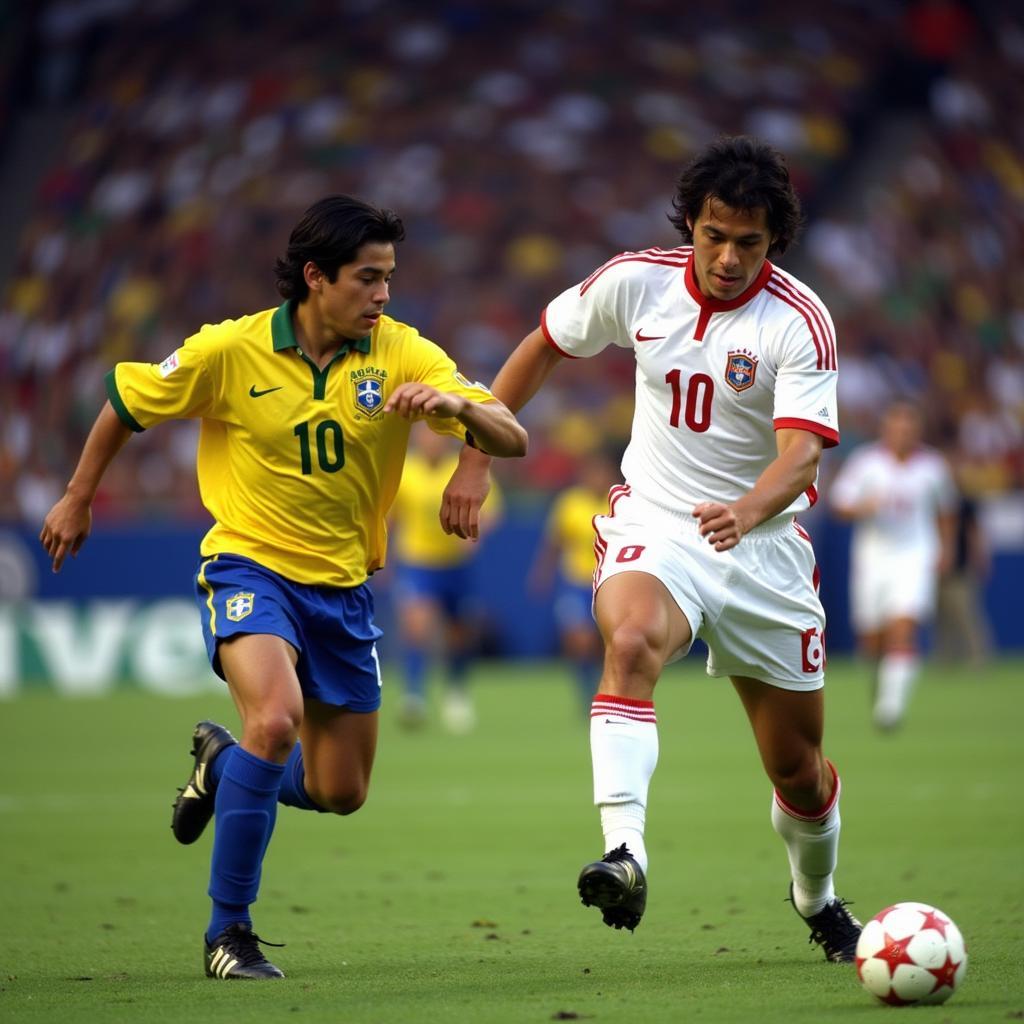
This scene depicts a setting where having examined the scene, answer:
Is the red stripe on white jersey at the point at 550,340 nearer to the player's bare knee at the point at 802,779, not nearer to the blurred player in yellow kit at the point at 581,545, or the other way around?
the player's bare knee at the point at 802,779

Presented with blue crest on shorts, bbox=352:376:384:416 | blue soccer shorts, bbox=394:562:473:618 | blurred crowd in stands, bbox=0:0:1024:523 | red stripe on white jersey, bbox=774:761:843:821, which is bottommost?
red stripe on white jersey, bbox=774:761:843:821

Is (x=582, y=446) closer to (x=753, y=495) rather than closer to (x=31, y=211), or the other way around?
(x=31, y=211)

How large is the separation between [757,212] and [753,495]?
90 cm

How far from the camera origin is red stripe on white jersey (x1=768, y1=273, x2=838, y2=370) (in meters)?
5.77

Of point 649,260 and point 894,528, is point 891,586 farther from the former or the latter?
point 649,260

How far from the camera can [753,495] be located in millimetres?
5430

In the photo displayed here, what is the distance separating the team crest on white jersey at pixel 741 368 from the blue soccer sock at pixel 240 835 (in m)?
1.86

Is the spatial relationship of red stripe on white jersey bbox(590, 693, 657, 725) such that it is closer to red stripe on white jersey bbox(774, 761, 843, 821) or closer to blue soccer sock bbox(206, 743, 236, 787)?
red stripe on white jersey bbox(774, 761, 843, 821)

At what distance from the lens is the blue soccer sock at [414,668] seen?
53.0 ft

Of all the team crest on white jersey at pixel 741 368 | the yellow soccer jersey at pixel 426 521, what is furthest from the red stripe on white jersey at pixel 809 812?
the yellow soccer jersey at pixel 426 521

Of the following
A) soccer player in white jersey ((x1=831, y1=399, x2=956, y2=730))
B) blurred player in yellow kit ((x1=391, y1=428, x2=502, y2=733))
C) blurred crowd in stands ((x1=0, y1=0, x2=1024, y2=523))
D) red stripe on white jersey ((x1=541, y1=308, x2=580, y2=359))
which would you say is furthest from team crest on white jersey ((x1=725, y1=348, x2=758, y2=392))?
blurred crowd in stands ((x1=0, y1=0, x2=1024, y2=523))

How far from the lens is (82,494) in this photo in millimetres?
5863

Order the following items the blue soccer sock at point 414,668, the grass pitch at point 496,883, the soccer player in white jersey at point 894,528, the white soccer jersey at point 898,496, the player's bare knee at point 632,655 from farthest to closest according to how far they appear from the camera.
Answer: the blue soccer sock at point 414,668 → the white soccer jersey at point 898,496 → the soccer player in white jersey at point 894,528 → the player's bare knee at point 632,655 → the grass pitch at point 496,883

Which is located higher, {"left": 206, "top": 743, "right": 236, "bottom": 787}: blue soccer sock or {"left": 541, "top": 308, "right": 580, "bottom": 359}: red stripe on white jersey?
{"left": 541, "top": 308, "right": 580, "bottom": 359}: red stripe on white jersey
